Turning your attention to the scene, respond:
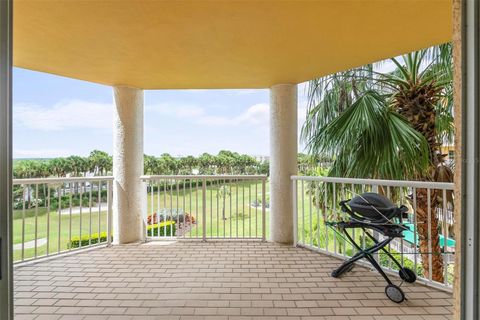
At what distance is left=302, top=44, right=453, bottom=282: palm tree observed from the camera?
10.2 feet

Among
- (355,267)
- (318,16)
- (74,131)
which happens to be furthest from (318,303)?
(74,131)

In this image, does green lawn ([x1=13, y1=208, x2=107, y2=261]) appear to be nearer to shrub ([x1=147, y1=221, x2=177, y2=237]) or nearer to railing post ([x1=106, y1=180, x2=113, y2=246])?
railing post ([x1=106, y1=180, x2=113, y2=246])

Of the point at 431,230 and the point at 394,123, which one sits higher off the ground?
the point at 394,123

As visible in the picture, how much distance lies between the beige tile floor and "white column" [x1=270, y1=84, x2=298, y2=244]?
0.50m

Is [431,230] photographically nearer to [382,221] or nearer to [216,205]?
[382,221]

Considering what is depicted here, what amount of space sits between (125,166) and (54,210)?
3.68 feet

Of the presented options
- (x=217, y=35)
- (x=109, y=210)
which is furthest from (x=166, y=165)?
(x=217, y=35)

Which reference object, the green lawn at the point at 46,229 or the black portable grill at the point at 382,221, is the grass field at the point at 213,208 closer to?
the green lawn at the point at 46,229

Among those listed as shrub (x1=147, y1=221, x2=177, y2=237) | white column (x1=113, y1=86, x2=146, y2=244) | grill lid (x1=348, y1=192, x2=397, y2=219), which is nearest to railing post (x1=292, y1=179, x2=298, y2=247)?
grill lid (x1=348, y1=192, x2=397, y2=219)

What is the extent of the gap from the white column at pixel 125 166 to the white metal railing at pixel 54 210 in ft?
0.43

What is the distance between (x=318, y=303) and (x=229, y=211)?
2.25 metres

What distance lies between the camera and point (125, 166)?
4078mm

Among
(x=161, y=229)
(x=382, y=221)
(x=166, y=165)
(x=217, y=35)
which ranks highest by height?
(x=217, y=35)

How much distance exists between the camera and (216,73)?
3.49 metres
